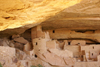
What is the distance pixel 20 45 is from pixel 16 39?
95cm

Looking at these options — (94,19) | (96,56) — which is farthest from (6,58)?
(96,56)

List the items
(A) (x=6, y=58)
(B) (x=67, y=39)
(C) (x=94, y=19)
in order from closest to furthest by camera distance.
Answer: (A) (x=6, y=58) → (C) (x=94, y=19) → (B) (x=67, y=39)

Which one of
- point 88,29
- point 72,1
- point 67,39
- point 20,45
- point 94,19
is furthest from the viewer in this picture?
point 67,39

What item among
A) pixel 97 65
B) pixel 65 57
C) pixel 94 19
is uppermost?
pixel 94 19

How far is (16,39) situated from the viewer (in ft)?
62.2

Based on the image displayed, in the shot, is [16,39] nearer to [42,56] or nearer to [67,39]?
[42,56]

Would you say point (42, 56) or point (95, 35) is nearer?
point (42, 56)

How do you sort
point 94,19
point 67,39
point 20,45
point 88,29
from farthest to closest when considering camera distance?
point 67,39 < point 88,29 < point 20,45 < point 94,19

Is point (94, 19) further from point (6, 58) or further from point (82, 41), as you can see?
point (6, 58)

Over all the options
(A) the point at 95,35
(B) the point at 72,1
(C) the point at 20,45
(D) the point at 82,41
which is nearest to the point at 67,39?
(D) the point at 82,41

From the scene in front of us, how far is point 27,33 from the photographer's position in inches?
838

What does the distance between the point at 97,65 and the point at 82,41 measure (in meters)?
4.81

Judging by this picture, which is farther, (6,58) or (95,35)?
(95,35)

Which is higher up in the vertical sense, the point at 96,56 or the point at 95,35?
the point at 95,35
